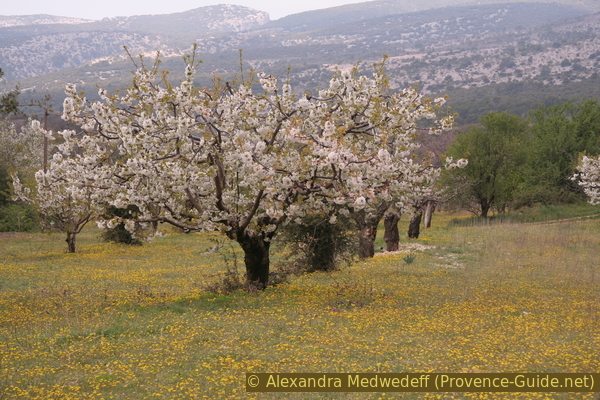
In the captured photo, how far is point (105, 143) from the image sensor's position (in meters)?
14.8

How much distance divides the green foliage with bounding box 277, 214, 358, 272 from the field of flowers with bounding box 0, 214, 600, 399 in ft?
3.16

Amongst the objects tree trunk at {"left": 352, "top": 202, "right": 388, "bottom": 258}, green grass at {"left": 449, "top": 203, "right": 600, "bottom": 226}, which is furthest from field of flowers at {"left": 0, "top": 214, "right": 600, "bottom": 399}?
green grass at {"left": 449, "top": 203, "right": 600, "bottom": 226}

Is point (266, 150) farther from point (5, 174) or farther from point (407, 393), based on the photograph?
point (5, 174)

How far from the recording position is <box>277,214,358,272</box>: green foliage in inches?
809

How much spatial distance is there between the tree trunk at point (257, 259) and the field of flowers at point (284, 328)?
0.54m

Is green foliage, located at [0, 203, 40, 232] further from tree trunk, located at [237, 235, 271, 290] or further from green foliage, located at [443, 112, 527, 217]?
green foliage, located at [443, 112, 527, 217]

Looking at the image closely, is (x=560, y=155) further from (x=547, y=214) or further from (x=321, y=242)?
(x=321, y=242)

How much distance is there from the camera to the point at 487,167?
2044 inches

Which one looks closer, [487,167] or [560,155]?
[487,167]

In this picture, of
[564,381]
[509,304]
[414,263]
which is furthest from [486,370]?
[414,263]

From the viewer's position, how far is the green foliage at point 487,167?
2046 inches

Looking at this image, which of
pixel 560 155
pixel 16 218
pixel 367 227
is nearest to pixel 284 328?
pixel 367 227

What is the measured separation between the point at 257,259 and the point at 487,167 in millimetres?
40478

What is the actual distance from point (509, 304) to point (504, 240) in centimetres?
1922
